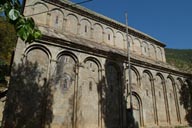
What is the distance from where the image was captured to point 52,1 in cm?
1845

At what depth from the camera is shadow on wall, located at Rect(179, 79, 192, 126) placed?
77.4 feet

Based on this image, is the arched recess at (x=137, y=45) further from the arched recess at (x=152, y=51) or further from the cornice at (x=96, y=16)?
the arched recess at (x=152, y=51)

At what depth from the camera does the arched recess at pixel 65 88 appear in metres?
13.5

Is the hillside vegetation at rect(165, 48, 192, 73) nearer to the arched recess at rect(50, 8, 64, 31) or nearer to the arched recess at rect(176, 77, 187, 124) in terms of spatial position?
the arched recess at rect(176, 77, 187, 124)

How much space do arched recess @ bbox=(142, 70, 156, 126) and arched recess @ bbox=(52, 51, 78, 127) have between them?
28.5 ft

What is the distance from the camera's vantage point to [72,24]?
19.2 metres

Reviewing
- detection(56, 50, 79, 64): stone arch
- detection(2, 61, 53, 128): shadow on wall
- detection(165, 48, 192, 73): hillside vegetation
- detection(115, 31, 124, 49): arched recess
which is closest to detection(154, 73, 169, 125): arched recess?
detection(115, 31, 124, 49): arched recess

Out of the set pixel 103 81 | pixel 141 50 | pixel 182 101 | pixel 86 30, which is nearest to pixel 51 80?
pixel 103 81

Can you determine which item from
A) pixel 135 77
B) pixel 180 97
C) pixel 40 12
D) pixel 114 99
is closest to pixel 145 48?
pixel 135 77

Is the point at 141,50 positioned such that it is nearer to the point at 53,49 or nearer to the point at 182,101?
the point at 182,101

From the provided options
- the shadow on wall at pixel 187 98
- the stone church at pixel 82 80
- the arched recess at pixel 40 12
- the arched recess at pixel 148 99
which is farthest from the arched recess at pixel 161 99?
the arched recess at pixel 40 12

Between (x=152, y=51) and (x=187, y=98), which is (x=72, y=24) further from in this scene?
(x=187, y=98)

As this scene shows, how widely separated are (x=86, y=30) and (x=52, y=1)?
4755mm

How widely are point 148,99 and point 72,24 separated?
12004mm
